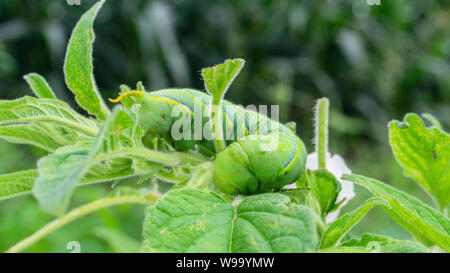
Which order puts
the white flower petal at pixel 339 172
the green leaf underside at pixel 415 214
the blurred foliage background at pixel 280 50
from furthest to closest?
the blurred foliage background at pixel 280 50 → the white flower petal at pixel 339 172 → the green leaf underside at pixel 415 214

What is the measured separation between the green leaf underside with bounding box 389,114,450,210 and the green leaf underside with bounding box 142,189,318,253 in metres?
0.19

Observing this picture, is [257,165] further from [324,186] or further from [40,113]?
[40,113]

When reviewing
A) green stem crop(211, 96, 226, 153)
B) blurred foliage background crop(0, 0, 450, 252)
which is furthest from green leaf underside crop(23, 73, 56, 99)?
blurred foliage background crop(0, 0, 450, 252)

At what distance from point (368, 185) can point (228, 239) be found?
13cm

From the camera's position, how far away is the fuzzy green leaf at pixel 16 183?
307 millimetres

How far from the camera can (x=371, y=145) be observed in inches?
147

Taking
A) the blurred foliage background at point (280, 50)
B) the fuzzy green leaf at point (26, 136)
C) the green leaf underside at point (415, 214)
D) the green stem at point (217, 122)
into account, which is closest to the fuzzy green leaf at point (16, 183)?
the fuzzy green leaf at point (26, 136)

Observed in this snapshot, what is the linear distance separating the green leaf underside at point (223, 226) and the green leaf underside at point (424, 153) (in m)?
0.19

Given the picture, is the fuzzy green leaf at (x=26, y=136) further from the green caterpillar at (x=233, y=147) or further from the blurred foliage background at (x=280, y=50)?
the blurred foliage background at (x=280, y=50)

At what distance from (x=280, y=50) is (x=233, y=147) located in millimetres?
3939
